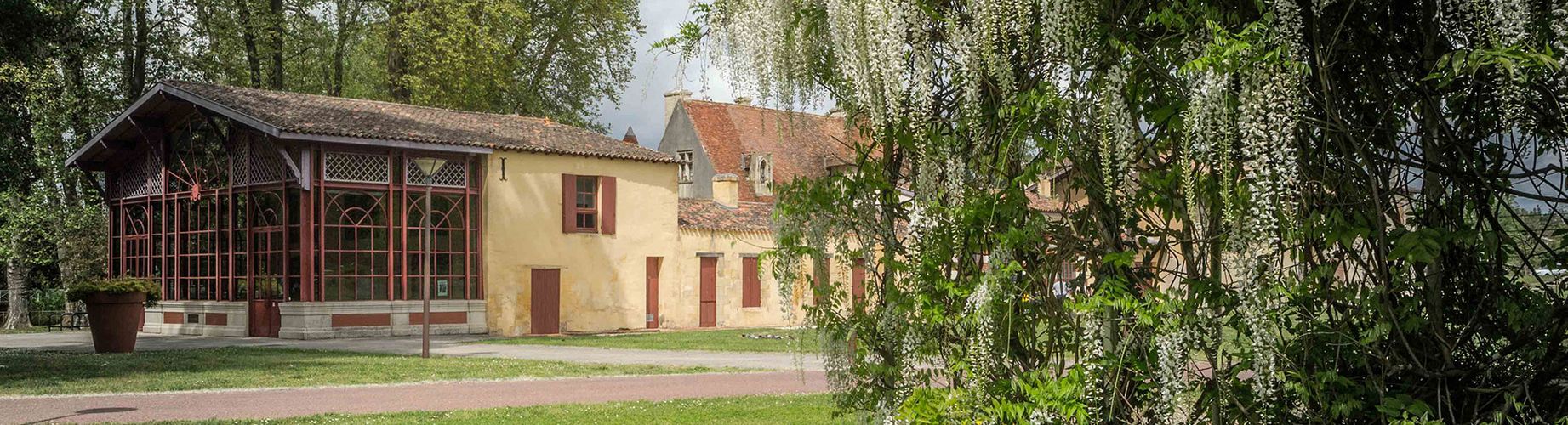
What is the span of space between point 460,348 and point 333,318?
14.4ft

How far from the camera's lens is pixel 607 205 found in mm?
28109

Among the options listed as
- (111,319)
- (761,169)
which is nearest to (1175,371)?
(111,319)

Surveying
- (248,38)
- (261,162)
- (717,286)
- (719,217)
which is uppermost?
(248,38)

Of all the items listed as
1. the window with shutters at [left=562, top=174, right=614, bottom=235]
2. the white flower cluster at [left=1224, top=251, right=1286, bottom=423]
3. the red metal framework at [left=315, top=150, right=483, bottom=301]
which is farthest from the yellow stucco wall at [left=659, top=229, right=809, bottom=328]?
the white flower cluster at [left=1224, top=251, right=1286, bottom=423]

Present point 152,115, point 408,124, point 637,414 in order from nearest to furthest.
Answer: point 637,414, point 408,124, point 152,115

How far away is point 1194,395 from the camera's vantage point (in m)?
4.00

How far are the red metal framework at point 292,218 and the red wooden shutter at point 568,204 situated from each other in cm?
215

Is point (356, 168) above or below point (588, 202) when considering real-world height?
above

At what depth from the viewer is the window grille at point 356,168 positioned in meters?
23.8

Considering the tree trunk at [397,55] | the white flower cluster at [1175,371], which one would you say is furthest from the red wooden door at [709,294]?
the white flower cluster at [1175,371]

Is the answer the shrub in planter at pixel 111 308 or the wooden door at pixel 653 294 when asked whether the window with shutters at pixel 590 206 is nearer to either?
the wooden door at pixel 653 294

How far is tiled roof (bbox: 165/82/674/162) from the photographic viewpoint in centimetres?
2358

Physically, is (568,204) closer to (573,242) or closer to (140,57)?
(573,242)

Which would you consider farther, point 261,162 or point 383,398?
point 261,162
